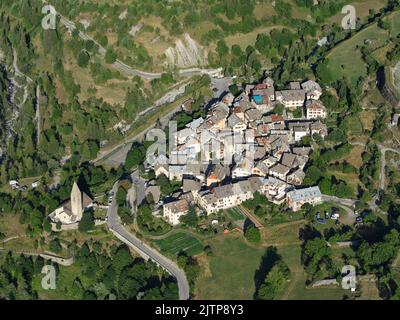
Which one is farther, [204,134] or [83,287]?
[204,134]

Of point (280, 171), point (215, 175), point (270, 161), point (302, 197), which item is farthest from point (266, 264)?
point (270, 161)

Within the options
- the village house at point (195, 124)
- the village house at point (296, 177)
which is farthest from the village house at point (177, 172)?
the village house at point (296, 177)

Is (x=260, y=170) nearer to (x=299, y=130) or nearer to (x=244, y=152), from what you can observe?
(x=244, y=152)

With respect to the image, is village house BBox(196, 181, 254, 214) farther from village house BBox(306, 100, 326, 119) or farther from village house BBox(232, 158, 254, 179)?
village house BBox(306, 100, 326, 119)

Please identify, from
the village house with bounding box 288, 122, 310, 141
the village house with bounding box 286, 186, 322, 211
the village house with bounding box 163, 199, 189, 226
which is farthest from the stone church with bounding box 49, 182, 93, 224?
the village house with bounding box 288, 122, 310, 141

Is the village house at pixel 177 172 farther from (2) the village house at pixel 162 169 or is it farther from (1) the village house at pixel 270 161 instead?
(1) the village house at pixel 270 161

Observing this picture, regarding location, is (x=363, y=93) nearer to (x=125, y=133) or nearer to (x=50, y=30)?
(x=125, y=133)

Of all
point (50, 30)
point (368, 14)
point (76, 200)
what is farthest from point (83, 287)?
point (368, 14)

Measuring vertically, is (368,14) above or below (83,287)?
above
